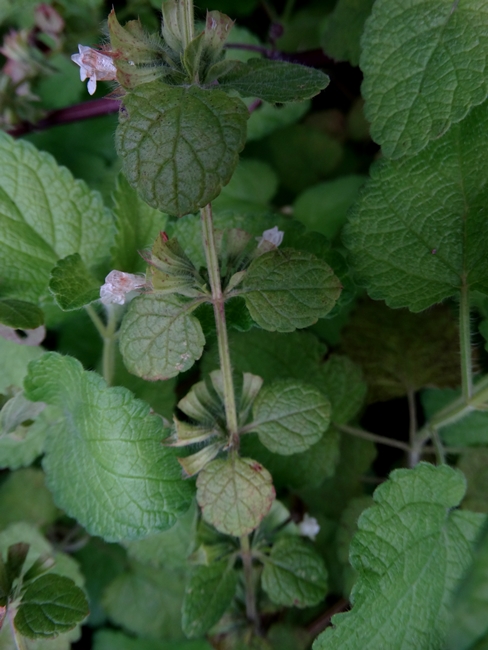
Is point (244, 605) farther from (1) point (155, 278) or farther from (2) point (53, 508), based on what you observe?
(1) point (155, 278)

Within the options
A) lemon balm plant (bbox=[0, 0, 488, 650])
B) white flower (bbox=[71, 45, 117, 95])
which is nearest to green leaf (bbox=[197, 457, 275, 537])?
lemon balm plant (bbox=[0, 0, 488, 650])

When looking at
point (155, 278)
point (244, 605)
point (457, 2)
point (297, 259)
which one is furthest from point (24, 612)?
point (457, 2)

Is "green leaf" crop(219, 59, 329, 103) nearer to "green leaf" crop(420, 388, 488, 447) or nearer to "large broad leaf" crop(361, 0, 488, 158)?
"large broad leaf" crop(361, 0, 488, 158)

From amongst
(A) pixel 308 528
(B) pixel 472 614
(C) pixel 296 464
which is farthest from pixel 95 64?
(A) pixel 308 528

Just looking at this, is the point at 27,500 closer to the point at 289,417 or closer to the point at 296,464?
the point at 296,464

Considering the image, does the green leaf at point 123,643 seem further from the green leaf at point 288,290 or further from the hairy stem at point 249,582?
the green leaf at point 288,290

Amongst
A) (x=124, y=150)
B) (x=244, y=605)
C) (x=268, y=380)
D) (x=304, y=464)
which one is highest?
(x=124, y=150)
